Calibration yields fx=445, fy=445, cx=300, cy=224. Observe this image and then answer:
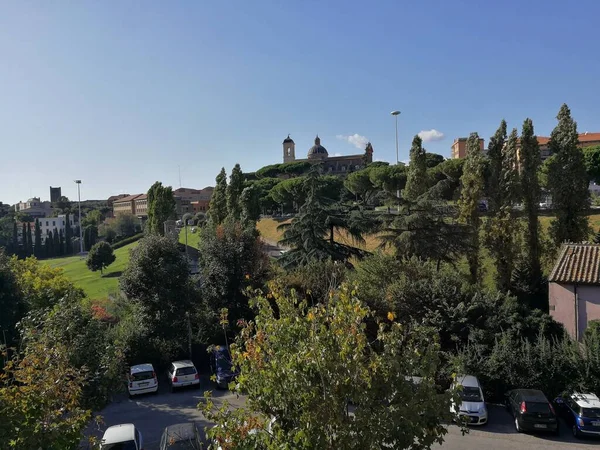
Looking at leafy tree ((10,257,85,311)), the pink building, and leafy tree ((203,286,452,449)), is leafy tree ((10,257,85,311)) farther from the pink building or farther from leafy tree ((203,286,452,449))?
the pink building

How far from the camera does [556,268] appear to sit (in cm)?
1794

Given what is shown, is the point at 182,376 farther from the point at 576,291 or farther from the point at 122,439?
the point at 576,291

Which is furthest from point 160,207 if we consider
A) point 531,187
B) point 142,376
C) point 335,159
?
point 335,159

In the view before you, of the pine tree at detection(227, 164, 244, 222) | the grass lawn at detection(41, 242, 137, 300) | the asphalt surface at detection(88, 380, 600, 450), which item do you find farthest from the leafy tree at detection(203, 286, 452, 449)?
the grass lawn at detection(41, 242, 137, 300)

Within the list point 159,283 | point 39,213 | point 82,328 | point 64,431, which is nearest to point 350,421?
point 64,431

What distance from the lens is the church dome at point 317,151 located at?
14100 cm

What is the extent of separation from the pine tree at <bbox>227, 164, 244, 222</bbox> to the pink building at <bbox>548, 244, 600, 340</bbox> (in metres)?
24.4

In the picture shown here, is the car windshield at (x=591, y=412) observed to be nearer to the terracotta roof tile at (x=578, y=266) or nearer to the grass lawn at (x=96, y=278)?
the terracotta roof tile at (x=578, y=266)

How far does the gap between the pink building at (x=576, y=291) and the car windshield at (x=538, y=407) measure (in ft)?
18.2

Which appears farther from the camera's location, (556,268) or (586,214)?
(586,214)

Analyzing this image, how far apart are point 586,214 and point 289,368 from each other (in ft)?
78.0

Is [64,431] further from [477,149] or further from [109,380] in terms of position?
[477,149]

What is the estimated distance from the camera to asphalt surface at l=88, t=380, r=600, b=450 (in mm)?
12375

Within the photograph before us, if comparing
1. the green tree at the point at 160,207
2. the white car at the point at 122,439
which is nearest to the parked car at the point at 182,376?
the white car at the point at 122,439
